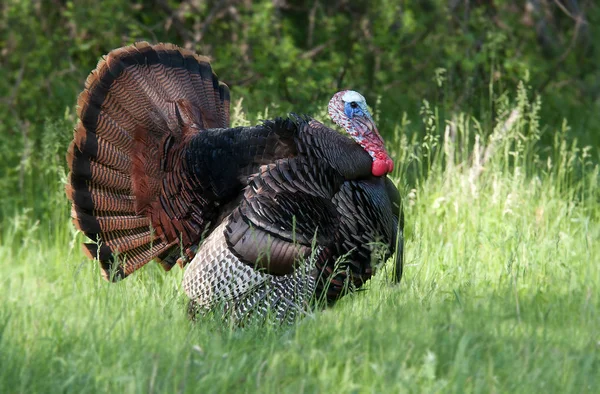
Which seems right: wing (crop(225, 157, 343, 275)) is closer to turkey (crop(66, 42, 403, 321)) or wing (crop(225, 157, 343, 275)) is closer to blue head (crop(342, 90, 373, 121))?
turkey (crop(66, 42, 403, 321))

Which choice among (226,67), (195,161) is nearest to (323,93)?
(226,67)

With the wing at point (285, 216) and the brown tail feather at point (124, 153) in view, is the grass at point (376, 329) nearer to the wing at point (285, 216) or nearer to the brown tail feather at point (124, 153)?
the brown tail feather at point (124, 153)

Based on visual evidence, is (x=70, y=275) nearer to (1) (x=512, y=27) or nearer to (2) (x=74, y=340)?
(2) (x=74, y=340)

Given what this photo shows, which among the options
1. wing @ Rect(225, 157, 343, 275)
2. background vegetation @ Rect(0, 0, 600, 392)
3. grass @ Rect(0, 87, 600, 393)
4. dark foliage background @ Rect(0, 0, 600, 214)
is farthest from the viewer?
dark foliage background @ Rect(0, 0, 600, 214)

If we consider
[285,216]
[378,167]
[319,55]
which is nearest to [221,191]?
[285,216]

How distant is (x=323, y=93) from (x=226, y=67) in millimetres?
1022

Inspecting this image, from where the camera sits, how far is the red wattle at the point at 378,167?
465cm

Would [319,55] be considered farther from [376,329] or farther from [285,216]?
[376,329]

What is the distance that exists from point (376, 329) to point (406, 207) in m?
2.14

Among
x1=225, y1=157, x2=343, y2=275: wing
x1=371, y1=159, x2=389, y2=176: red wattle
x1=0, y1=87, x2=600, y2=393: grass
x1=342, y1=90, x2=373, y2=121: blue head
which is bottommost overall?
x1=0, y1=87, x2=600, y2=393: grass

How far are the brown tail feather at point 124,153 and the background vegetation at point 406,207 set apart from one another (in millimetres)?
219

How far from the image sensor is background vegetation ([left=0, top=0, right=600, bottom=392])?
3371 millimetres

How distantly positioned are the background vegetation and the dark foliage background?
3 cm

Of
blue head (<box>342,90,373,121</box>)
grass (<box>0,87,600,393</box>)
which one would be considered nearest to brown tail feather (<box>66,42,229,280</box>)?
grass (<box>0,87,600,393</box>)
